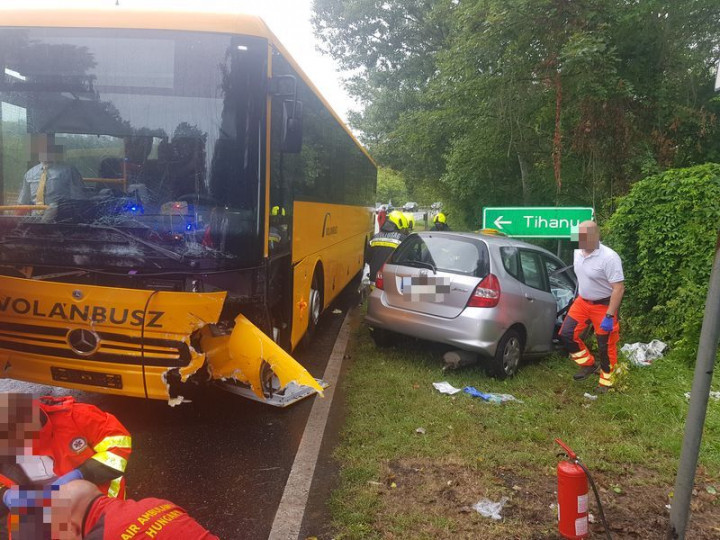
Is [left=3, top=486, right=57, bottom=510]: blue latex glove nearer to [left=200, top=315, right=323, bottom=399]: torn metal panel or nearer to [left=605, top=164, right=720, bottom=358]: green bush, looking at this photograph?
[left=200, top=315, right=323, bottom=399]: torn metal panel

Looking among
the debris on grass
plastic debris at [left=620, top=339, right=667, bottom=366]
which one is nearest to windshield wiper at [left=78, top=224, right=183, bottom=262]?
the debris on grass

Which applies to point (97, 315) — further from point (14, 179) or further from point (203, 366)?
point (14, 179)

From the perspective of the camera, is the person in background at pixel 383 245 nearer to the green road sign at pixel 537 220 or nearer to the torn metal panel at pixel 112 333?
the green road sign at pixel 537 220

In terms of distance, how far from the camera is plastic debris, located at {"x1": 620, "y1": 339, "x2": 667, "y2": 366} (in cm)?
631

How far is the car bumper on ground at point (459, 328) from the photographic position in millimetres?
5691

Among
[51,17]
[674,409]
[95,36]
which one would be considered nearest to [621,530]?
[674,409]

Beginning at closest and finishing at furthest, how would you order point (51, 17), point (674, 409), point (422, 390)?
point (51, 17) → point (674, 409) → point (422, 390)

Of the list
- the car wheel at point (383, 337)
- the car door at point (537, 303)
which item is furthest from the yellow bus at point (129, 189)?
the car door at point (537, 303)

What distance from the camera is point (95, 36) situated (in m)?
4.16

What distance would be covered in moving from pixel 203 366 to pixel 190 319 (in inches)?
19.3

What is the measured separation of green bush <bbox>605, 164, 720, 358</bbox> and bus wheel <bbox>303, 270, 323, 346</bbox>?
402 centimetres

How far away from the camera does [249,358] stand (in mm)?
4027

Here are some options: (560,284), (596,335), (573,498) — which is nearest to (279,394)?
(573,498)

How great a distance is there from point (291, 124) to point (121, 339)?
213 centimetres
